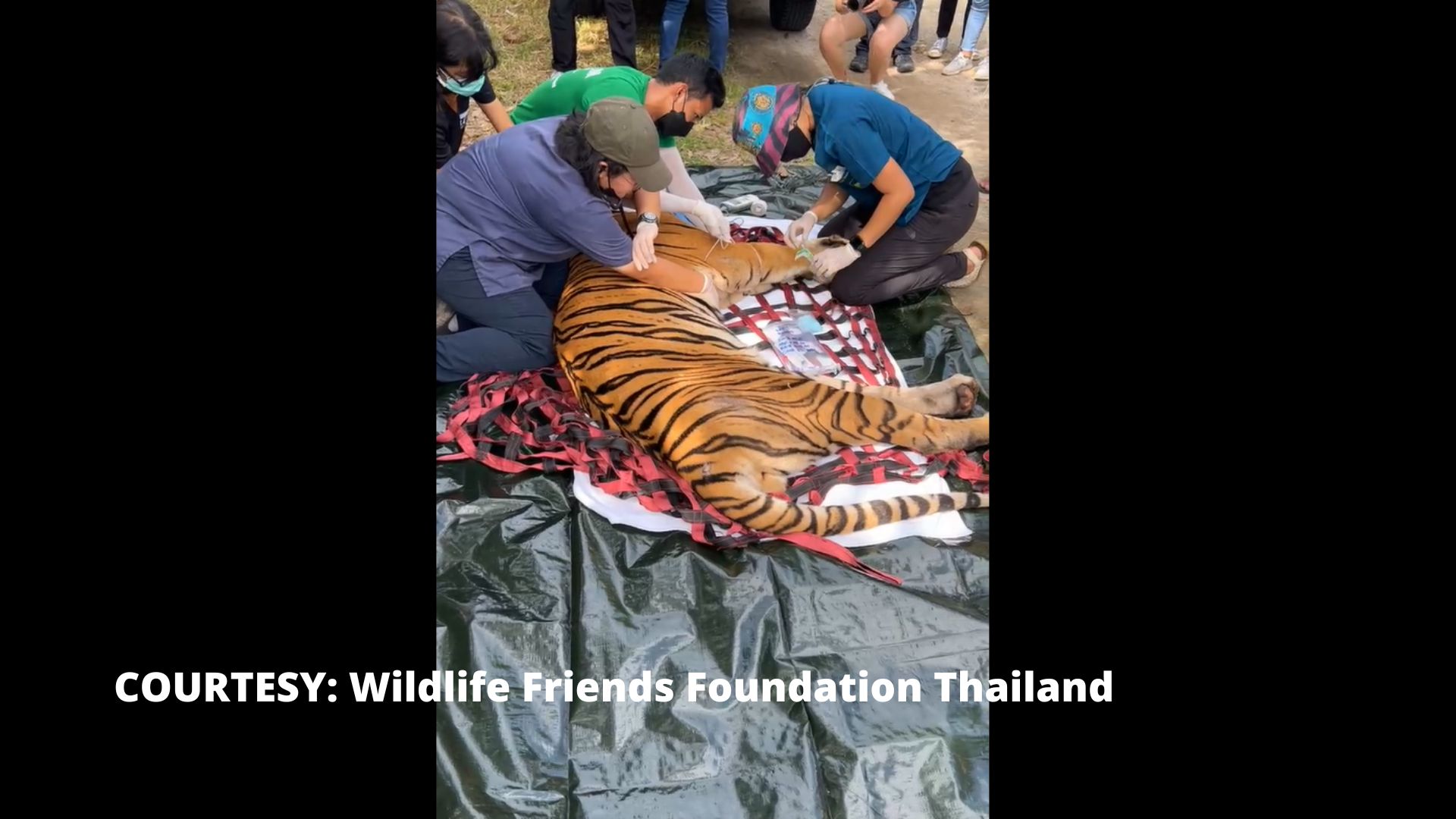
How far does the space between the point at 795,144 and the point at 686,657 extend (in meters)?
2.29

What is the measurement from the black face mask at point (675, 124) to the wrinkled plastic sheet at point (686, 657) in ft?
5.34

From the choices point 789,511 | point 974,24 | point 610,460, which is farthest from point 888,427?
point 974,24

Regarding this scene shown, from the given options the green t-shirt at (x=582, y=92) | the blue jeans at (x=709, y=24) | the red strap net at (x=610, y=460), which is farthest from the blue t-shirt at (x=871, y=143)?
the blue jeans at (x=709, y=24)

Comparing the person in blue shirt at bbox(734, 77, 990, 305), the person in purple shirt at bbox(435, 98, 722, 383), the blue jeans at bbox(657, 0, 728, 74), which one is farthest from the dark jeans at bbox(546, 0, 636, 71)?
the person in purple shirt at bbox(435, 98, 722, 383)

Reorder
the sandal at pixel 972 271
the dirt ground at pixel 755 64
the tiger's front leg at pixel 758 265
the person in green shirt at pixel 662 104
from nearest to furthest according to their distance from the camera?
the person in green shirt at pixel 662 104
the tiger's front leg at pixel 758 265
the sandal at pixel 972 271
the dirt ground at pixel 755 64

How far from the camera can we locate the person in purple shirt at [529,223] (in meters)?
3.51

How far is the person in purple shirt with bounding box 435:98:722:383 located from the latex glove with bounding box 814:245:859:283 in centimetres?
63

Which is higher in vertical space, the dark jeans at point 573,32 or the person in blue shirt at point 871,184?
the dark jeans at point 573,32

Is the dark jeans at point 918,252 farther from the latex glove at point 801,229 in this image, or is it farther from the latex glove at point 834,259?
the latex glove at point 801,229

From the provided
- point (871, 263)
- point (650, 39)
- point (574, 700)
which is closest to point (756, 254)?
point (871, 263)

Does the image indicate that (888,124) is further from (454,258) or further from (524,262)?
(454,258)

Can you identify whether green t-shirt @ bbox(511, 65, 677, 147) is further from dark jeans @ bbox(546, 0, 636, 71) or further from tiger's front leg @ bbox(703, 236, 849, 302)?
dark jeans @ bbox(546, 0, 636, 71)

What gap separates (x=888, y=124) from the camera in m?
4.21

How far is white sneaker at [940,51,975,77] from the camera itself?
7480mm
